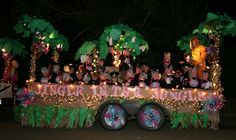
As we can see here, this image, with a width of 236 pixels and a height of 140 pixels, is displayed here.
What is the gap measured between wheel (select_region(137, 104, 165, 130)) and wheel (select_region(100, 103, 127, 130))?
0.44 meters

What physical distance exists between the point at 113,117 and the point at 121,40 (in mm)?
2051

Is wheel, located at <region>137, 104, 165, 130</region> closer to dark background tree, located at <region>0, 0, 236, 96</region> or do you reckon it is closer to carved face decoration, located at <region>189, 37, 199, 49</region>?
carved face decoration, located at <region>189, 37, 199, 49</region>

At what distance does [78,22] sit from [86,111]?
10354 mm

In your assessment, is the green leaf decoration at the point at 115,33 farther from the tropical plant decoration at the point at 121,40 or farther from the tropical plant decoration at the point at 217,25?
the tropical plant decoration at the point at 217,25

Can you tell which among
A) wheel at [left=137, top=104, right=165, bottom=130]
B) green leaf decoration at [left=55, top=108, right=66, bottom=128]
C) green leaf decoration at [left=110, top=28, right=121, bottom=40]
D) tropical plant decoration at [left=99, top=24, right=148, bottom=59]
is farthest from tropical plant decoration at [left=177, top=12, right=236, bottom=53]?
green leaf decoration at [left=55, top=108, right=66, bottom=128]

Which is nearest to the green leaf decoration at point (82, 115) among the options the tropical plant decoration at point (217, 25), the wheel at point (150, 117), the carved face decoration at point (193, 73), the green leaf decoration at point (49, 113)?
the green leaf decoration at point (49, 113)

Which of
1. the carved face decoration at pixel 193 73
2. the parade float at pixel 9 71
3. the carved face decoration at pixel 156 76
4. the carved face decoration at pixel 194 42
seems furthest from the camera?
the parade float at pixel 9 71

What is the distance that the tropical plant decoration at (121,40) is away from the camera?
12417 millimetres

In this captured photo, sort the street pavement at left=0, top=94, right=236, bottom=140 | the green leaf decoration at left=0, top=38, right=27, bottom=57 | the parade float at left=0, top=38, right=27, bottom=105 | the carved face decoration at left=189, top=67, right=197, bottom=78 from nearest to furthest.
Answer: the street pavement at left=0, top=94, right=236, bottom=140 → the carved face decoration at left=189, top=67, right=197, bottom=78 → the green leaf decoration at left=0, top=38, right=27, bottom=57 → the parade float at left=0, top=38, right=27, bottom=105

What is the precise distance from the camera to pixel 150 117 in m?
12.2

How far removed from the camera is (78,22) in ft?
72.0

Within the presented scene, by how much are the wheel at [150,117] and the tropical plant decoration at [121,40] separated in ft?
5.28

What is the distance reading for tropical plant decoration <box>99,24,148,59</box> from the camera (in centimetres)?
1242

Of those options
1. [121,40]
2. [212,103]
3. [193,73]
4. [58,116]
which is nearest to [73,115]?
[58,116]
